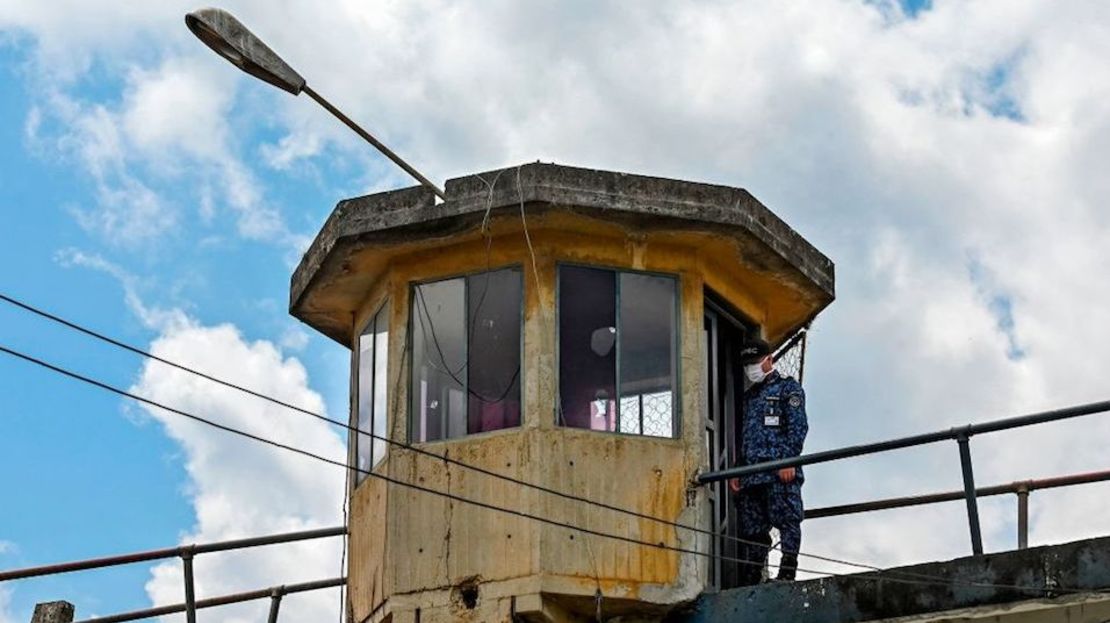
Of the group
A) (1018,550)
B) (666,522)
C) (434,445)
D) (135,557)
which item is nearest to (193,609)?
(135,557)

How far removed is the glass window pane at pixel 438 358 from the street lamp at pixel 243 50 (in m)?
1.98

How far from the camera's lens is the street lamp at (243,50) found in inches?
553

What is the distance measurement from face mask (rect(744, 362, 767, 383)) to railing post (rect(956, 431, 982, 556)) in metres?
2.54

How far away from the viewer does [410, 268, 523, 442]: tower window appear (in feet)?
52.8

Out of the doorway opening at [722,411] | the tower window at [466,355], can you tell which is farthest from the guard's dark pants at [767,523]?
the tower window at [466,355]

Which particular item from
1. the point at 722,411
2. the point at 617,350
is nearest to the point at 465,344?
the point at 617,350

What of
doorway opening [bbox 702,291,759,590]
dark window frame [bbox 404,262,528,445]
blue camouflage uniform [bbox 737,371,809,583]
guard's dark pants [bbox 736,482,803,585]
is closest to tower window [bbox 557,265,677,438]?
dark window frame [bbox 404,262,528,445]

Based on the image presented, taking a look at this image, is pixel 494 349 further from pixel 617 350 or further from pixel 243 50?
pixel 243 50

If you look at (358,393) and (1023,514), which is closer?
(1023,514)

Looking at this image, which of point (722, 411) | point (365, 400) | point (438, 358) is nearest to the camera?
point (438, 358)

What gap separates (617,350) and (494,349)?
901 millimetres

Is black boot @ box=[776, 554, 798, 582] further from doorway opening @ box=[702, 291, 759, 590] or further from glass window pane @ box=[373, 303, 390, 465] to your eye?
glass window pane @ box=[373, 303, 390, 465]

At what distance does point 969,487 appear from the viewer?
1438cm

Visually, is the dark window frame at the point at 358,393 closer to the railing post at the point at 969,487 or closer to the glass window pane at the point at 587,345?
the glass window pane at the point at 587,345
